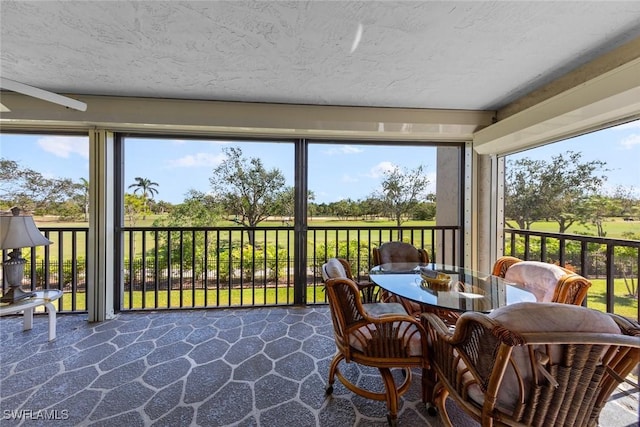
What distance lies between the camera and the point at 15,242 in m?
2.26

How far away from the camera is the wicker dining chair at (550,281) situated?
5.50ft

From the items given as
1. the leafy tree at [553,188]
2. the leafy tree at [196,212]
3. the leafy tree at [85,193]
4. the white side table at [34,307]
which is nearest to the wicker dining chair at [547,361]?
the leafy tree at [553,188]

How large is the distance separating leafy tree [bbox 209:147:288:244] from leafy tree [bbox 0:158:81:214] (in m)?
1.61

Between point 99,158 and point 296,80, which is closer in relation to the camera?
point 296,80

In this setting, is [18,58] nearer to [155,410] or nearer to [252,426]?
[155,410]

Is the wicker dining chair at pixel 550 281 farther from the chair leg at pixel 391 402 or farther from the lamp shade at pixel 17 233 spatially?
the lamp shade at pixel 17 233

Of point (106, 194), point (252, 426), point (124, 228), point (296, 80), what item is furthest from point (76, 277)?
point (296, 80)

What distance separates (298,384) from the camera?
1854 millimetres

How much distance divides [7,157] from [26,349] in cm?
216

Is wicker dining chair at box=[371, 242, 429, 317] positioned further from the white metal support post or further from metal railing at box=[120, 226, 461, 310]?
the white metal support post

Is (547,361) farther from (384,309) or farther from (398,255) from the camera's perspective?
(398,255)

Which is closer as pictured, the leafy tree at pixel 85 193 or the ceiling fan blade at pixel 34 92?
the ceiling fan blade at pixel 34 92

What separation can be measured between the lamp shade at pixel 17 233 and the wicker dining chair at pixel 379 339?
9.15ft

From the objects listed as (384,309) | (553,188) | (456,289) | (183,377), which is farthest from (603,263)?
(183,377)
